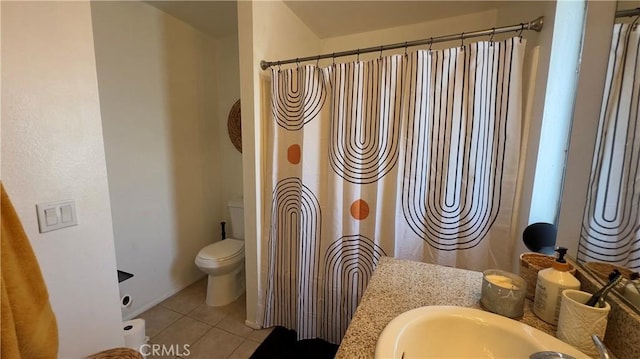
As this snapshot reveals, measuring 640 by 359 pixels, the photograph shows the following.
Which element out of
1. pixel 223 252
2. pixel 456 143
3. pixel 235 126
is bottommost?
pixel 223 252

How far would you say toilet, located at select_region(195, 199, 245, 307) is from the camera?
6.91ft

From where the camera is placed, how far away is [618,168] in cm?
71

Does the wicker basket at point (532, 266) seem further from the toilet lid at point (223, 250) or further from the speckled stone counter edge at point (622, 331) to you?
the toilet lid at point (223, 250)

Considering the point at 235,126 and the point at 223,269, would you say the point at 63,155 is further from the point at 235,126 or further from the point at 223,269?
the point at 235,126

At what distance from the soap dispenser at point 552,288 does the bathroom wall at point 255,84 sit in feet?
4.93

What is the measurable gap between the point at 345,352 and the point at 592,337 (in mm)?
555

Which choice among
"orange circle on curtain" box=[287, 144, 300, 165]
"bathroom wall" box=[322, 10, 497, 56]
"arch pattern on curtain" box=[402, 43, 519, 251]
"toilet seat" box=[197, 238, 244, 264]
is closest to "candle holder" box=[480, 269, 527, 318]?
"arch pattern on curtain" box=[402, 43, 519, 251]

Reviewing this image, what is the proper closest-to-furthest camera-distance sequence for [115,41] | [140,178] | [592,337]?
[592,337], [115,41], [140,178]

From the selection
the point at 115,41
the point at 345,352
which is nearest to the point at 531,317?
the point at 345,352

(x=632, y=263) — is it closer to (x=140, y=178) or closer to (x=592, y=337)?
(x=592, y=337)

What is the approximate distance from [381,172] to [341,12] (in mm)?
1225

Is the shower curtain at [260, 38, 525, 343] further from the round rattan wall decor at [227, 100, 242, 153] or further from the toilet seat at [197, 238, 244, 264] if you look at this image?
the round rattan wall decor at [227, 100, 242, 153]

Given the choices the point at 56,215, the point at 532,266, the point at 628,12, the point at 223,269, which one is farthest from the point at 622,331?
the point at 223,269

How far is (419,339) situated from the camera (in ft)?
2.28
